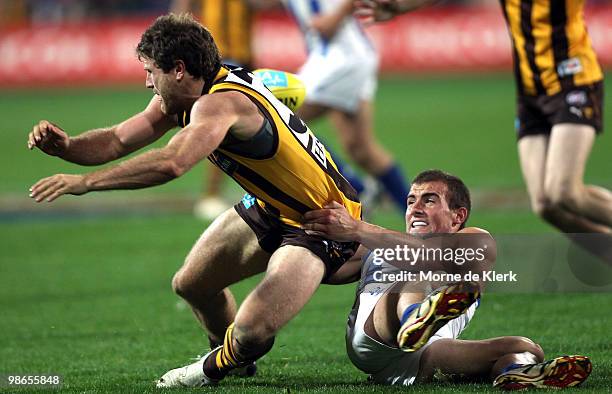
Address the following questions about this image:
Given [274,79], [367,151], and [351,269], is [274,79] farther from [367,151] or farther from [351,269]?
[367,151]

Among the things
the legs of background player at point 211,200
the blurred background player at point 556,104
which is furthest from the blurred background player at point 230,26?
the blurred background player at point 556,104

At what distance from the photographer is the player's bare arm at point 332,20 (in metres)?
9.45

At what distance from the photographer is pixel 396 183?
9812 mm

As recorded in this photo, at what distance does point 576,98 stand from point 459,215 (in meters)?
2.32

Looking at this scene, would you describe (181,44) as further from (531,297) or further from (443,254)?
(531,297)

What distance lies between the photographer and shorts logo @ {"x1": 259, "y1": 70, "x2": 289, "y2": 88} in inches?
234

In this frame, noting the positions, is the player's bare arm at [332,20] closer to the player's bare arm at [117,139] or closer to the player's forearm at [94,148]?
the player's bare arm at [117,139]

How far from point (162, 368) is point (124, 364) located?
24cm

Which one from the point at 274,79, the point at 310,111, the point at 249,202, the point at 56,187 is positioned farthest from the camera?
the point at 310,111

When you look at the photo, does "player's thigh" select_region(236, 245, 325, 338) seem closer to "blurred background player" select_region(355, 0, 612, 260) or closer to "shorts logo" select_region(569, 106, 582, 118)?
"blurred background player" select_region(355, 0, 612, 260)

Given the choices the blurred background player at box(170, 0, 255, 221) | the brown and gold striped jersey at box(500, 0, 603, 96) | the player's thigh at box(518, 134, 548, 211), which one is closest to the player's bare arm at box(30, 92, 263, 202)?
the player's thigh at box(518, 134, 548, 211)

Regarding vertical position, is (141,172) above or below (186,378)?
above

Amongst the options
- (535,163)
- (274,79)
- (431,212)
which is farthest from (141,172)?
(535,163)

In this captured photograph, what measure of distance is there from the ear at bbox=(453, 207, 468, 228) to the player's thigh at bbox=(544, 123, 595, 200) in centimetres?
189
